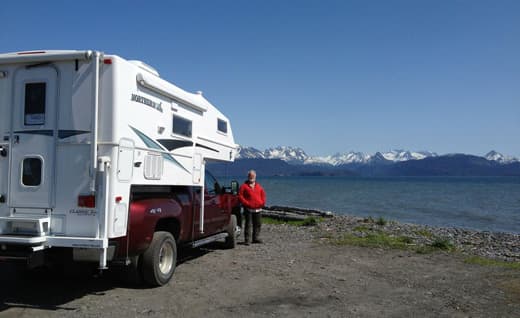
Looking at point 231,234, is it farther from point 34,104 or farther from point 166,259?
point 34,104

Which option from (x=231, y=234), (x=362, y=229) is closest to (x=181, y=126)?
(x=231, y=234)

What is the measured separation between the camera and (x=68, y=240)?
639cm

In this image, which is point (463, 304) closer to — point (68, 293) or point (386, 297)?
point (386, 297)

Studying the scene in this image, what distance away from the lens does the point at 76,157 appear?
6586mm

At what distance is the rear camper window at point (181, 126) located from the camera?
8.52m

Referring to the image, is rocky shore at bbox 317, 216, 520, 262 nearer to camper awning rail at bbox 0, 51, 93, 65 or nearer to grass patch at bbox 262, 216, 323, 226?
grass patch at bbox 262, 216, 323, 226

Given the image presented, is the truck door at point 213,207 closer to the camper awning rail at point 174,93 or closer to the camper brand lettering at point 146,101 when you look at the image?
the camper awning rail at point 174,93

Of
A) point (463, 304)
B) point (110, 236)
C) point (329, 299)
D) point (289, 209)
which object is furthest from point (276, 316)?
point (289, 209)

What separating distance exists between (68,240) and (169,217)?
1.98 metres

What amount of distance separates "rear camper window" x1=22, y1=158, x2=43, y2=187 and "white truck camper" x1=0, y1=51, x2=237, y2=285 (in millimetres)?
14

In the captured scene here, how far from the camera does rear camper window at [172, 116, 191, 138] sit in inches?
335

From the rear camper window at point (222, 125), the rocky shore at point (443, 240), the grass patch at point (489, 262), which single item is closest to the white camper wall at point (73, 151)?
the rear camper window at point (222, 125)

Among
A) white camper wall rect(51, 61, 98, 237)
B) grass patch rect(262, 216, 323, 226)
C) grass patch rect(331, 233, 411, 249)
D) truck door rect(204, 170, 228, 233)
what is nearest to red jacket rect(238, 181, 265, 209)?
truck door rect(204, 170, 228, 233)

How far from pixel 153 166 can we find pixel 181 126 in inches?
53.4
